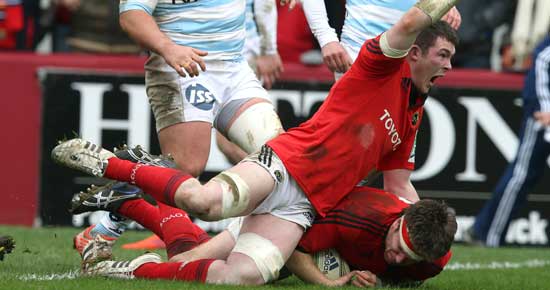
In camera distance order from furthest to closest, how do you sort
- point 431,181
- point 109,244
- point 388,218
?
point 431,181
point 109,244
point 388,218

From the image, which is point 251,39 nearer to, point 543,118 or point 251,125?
point 543,118

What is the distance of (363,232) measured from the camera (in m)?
6.84

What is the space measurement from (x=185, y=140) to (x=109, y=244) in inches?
29.6

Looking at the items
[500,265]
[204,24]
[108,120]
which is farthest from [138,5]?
[108,120]

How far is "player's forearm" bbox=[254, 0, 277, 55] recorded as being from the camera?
30.7ft

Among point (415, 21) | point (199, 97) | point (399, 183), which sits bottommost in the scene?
point (399, 183)

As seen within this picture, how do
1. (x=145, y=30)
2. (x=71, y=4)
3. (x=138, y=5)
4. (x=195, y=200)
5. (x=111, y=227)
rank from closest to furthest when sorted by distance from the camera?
(x=195, y=200), (x=145, y=30), (x=138, y=5), (x=111, y=227), (x=71, y=4)

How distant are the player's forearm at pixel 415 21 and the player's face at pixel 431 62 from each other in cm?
53

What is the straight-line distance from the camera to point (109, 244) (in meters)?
7.30

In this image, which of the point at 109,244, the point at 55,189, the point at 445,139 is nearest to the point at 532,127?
the point at 445,139

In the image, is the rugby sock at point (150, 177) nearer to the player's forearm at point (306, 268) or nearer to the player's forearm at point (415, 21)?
the player's forearm at point (306, 268)

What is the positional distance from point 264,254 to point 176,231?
32.0 inches

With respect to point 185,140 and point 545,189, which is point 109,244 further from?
point 545,189

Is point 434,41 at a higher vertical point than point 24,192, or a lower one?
higher
